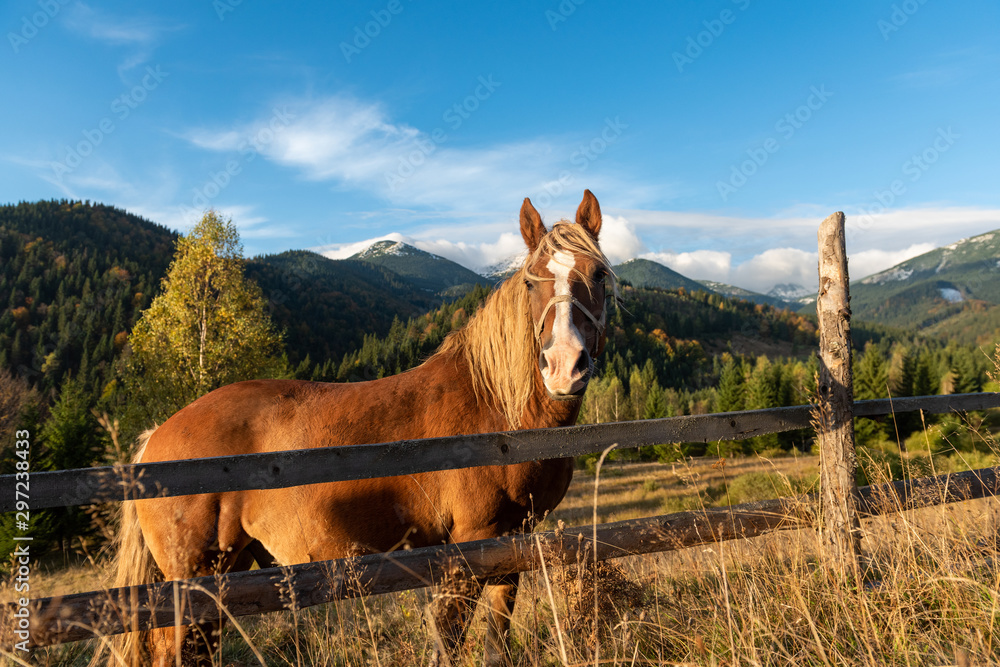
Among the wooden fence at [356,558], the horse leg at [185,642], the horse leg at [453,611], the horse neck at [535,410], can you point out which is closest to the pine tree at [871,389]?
the wooden fence at [356,558]

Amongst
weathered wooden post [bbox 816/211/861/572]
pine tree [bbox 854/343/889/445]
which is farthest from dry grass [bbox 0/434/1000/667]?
pine tree [bbox 854/343/889/445]

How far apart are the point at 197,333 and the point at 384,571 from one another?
63.8 ft

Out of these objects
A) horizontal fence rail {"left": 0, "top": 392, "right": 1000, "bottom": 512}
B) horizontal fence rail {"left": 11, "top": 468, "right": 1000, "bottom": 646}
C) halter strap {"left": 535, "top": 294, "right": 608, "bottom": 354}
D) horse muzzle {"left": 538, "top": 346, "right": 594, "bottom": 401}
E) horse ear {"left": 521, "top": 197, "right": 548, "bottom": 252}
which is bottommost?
horizontal fence rail {"left": 11, "top": 468, "right": 1000, "bottom": 646}

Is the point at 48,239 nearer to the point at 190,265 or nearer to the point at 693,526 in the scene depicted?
the point at 190,265

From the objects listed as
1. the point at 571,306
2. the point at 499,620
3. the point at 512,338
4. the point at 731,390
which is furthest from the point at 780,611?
the point at 731,390

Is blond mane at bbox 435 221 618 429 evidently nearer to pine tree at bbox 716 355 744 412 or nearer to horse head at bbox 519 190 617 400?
horse head at bbox 519 190 617 400

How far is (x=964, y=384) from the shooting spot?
4672 centimetres

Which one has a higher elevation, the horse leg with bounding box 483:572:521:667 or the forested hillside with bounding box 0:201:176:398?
the forested hillside with bounding box 0:201:176:398

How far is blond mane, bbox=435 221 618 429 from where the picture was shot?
290cm

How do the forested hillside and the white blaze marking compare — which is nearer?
the white blaze marking

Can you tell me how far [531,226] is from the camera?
3.21 meters

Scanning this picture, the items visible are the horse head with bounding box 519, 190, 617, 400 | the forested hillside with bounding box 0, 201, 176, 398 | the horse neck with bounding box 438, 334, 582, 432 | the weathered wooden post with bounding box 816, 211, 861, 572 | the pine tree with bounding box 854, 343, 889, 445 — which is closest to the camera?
the horse head with bounding box 519, 190, 617, 400

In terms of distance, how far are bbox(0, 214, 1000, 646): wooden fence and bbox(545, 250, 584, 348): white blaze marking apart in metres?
0.49

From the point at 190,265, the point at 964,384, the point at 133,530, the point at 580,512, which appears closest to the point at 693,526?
the point at 133,530
